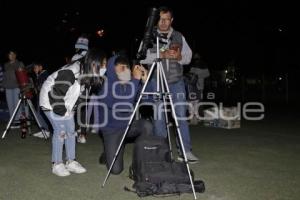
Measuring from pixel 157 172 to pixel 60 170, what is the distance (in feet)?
5.01

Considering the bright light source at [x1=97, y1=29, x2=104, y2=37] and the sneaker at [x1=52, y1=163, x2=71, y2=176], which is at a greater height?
the bright light source at [x1=97, y1=29, x2=104, y2=37]

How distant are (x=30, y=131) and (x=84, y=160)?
11.3ft

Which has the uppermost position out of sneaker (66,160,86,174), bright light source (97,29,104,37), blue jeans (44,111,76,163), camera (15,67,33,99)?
bright light source (97,29,104,37)

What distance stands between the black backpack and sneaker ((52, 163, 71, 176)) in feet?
3.15

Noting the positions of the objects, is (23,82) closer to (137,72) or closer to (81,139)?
(81,139)

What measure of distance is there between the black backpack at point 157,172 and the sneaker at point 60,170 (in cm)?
96

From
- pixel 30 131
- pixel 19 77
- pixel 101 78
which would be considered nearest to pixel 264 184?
pixel 101 78

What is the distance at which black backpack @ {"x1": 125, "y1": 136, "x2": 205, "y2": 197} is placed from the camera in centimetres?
496

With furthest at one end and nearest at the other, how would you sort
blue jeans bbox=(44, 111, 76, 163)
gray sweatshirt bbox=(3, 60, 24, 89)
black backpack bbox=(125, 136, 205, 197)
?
1. gray sweatshirt bbox=(3, 60, 24, 89)
2. blue jeans bbox=(44, 111, 76, 163)
3. black backpack bbox=(125, 136, 205, 197)

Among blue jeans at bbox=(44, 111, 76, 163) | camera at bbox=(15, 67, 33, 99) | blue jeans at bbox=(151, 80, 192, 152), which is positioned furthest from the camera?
camera at bbox=(15, 67, 33, 99)

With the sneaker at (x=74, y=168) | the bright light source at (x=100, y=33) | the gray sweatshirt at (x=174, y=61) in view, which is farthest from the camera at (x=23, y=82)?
the bright light source at (x=100, y=33)

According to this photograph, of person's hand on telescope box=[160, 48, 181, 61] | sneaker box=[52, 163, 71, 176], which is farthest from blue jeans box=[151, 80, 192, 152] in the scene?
sneaker box=[52, 163, 71, 176]

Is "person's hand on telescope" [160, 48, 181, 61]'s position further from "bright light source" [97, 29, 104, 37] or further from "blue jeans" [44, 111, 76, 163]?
"bright light source" [97, 29, 104, 37]

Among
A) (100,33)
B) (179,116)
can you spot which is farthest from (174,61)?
(100,33)
